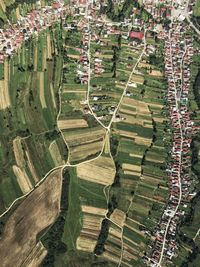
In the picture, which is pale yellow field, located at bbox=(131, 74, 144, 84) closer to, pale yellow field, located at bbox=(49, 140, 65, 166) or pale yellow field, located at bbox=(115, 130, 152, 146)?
pale yellow field, located at bbox=(115, 130, 152, 146)

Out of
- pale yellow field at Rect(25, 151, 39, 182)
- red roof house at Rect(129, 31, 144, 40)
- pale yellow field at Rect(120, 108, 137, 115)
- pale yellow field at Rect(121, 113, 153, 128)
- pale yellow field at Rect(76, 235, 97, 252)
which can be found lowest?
pale yellow field at Rect(76, 235, 97, 252)

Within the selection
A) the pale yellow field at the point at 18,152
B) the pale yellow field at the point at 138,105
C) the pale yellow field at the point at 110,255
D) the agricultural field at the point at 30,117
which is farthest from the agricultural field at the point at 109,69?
the pale yellow field at the point at 110,255

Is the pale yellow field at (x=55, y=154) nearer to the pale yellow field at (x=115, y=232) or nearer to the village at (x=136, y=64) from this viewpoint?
the village at (x=136, y=64)

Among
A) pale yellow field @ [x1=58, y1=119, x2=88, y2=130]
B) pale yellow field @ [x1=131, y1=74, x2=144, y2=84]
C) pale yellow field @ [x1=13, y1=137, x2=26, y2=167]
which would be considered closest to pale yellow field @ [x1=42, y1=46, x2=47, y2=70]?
pale yellow field @ [x1=58, y1=119, x2=88, y2=130]

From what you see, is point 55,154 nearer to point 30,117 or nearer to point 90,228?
point 30,117

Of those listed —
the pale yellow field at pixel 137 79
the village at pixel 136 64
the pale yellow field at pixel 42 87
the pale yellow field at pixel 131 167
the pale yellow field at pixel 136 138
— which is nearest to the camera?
the pale yellow field at pixel 42 87

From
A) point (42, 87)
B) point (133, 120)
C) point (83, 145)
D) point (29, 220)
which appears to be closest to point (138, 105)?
point (133, 120)
